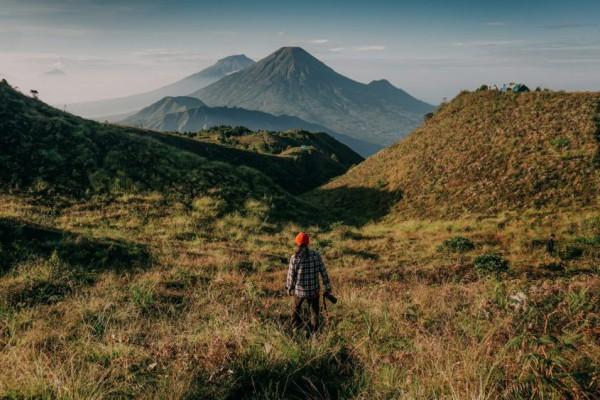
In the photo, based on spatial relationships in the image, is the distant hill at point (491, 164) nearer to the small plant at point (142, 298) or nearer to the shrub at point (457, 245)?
the shrub at point (457, 245)

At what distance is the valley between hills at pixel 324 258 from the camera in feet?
13.0

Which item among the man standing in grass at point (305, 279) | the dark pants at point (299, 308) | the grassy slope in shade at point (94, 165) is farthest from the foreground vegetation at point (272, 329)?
the grassy slope in shade at point (94, 165)

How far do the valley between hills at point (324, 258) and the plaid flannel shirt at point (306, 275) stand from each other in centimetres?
75

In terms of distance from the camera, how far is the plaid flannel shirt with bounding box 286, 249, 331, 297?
793 centimetres

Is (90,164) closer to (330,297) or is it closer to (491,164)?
(330,297)

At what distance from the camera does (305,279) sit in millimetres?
7973

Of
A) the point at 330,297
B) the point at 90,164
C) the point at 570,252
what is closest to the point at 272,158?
the point at 90,164

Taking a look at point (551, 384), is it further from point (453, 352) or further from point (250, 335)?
point (250, 335)

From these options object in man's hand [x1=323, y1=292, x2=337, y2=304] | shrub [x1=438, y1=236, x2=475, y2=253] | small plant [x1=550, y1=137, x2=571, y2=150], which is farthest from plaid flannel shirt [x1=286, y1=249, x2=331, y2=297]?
small plant [x1=550, y1=137, x2=571, y2=150]

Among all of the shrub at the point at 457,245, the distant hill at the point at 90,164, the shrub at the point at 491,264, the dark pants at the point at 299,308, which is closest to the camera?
the dark pants at the point at 299,308

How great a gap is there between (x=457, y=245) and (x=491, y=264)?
167 inches

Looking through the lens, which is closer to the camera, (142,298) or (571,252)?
(142,298)

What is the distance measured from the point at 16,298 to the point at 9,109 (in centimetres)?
3214

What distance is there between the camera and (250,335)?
489 centimetres
